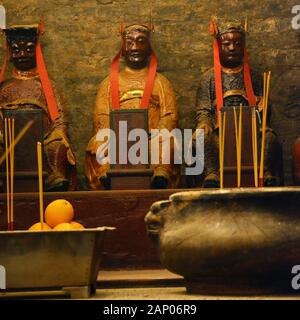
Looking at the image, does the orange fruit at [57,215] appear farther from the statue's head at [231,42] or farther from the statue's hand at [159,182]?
the statue's head at [231,42]

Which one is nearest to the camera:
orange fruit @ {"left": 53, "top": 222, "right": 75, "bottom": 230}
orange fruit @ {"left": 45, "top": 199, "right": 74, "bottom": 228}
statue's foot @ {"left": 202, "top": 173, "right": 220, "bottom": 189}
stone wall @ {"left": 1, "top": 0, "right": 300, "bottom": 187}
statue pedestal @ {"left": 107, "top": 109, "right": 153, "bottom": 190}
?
orange fruit @ {"left": 53, "top": 222, "right": 75, "bottom": 230}

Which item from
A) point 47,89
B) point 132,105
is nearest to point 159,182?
point 132,105

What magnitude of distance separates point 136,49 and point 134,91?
0.33 metres

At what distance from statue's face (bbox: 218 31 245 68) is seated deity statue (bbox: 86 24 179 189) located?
0.48 metres

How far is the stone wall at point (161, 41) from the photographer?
7.43 meters

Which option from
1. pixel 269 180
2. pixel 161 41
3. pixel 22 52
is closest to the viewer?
pixel 269 180

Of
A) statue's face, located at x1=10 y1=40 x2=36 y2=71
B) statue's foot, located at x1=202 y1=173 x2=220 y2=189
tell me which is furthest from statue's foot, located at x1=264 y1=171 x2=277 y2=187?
statue's face, located at x1=10 y1=40 x2=36 y2=71

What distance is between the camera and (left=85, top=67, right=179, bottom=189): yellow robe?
6562mm

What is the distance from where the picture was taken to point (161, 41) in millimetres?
7559

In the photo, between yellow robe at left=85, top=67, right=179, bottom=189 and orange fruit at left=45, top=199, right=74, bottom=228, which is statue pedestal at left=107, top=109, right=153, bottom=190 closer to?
yellow robe at left=85, top=67, right=179, bottom=189

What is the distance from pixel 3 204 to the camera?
5.37 meters

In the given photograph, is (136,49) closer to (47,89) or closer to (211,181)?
(47,89)

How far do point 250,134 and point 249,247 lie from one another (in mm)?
2378

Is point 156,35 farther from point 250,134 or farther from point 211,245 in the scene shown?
point 211,245
